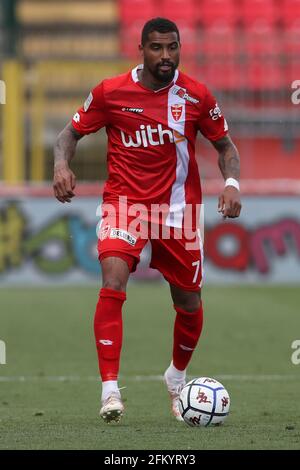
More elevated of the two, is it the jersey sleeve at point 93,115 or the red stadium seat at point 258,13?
the red stadium seat at point 258,13

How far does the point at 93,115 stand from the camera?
680 centimetres

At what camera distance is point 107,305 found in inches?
250

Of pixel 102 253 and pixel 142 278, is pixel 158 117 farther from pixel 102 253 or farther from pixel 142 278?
pixel 142 278

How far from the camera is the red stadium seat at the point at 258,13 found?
81.1 ft

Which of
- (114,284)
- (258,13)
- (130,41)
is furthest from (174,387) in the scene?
(258,13)

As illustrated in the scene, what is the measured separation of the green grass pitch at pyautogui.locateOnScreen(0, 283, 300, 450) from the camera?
5.83 metres

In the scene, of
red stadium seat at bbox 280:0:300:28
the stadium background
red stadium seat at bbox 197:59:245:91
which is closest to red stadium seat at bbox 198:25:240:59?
the stadium background

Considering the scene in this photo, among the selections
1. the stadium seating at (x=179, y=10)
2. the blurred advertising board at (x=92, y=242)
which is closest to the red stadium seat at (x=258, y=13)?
the stadium seating at (x=179, y=10)

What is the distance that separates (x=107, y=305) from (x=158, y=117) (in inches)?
45.6

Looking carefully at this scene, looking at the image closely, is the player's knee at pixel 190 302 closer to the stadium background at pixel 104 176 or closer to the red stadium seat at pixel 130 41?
the stadium background at pixel 104 176

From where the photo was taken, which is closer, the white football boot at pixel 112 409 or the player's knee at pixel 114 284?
the white football boot at pixel 112 409

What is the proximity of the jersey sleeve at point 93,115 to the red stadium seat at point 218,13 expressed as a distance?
60.5ft
